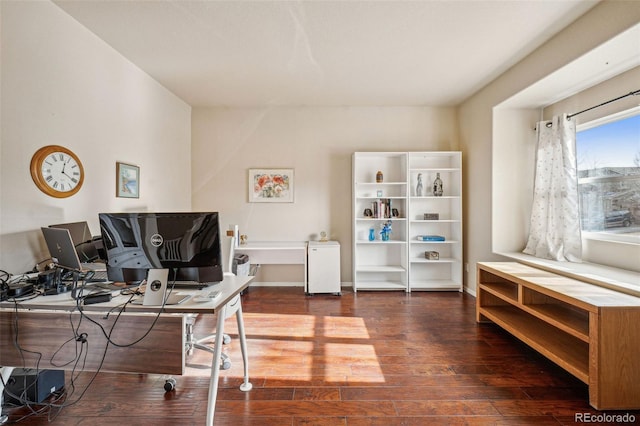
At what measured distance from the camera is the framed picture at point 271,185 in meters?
4.59

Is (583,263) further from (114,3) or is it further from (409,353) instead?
(114,3)

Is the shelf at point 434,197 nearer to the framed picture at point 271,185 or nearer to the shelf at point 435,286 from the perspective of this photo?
the shelf at point 435,286

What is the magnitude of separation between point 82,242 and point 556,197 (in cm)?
428

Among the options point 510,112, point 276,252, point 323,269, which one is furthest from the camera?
point 276,252

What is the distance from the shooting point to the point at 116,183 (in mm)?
2994

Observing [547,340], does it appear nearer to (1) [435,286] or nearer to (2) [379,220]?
(1) [435,286]

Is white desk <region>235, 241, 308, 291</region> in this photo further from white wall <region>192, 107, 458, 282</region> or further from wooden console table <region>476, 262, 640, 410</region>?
wooden console table <region>476, 262, 640, 410</region>

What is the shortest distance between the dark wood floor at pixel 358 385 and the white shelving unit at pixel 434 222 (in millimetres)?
1451

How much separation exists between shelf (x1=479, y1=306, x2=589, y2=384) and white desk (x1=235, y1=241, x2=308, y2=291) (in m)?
2.32

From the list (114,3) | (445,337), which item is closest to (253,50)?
(114,3)

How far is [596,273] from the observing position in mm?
2420

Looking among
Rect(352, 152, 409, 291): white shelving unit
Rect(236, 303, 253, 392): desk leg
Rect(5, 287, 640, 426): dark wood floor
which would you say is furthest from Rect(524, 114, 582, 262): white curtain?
Rect(236, 303, 253, 392): desk leg

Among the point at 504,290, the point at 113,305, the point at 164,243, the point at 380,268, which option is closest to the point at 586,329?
the point at 504,290

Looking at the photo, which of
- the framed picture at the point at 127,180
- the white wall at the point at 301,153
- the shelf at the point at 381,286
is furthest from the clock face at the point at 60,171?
the shelf at the point at 381,286
